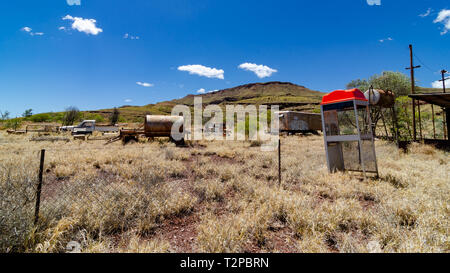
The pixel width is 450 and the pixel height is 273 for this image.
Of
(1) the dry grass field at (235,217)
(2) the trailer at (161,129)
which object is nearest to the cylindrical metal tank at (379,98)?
(1) the dry grass field at (235,217)

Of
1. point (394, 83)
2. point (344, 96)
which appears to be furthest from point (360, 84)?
point (344, 96)

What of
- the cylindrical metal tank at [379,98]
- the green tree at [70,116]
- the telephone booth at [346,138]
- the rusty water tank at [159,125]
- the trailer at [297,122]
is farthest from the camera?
the green tree at [70,116]

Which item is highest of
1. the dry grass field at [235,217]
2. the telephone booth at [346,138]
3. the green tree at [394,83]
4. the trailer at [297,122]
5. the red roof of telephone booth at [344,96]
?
the green tree at [394,83]

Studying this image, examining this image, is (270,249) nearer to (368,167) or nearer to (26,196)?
(26,196)

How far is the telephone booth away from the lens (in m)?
6.66

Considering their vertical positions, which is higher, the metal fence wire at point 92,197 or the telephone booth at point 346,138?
the telephone booth at point 346,138

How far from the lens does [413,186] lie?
5.56 meters

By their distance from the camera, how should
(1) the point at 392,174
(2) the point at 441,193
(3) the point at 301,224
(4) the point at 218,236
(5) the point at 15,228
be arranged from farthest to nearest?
(1) the point at 392,174
(2) the point at 441,193
(3) the point at 301,224
(4) the point at 218,236
(5) the point at 15,228

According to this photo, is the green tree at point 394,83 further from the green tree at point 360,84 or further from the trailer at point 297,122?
the trailer at point 297,122

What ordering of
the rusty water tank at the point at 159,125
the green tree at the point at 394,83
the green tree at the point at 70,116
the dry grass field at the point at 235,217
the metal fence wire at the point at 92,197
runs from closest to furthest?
1. the dry grass field at the point at 235,217
2. the metal fence wire at the point at 92,197
3. the rusty water tank at the point at 159,125
4. the green tree at the point at 394,83
5. the green tree at the point at 70,116

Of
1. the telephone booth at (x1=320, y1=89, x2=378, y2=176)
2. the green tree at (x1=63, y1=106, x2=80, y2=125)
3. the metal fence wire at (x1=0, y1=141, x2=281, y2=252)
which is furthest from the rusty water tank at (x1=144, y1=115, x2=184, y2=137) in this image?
the green tree at (x1=63, y1=106, x2=80, y2=125)

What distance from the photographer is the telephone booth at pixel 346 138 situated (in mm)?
6664
